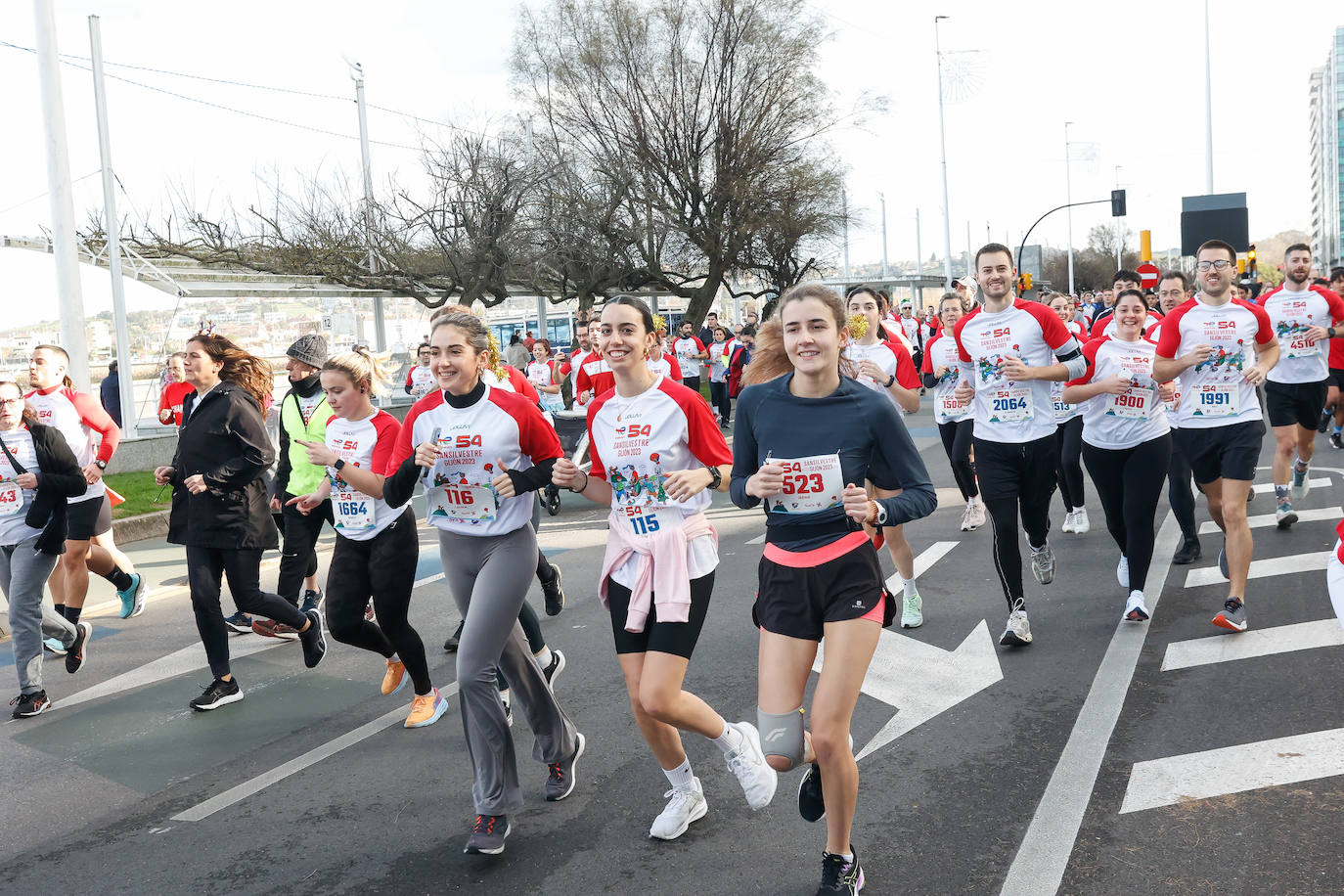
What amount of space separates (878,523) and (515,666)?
1681 mm

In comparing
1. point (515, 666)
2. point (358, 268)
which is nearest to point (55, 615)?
point (515, 666)

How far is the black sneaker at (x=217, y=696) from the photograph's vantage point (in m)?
6.08

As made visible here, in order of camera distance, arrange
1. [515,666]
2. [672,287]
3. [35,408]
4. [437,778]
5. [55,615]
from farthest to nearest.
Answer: [672,287], [35,408], [55,615], [437,778], [515,666]

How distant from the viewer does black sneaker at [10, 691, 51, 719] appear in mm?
6055

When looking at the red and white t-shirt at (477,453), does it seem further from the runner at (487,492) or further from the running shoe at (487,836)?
the running shoe at (487,836)

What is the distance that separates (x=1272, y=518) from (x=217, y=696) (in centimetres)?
804

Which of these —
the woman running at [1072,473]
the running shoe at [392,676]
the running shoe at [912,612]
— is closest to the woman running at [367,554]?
the running shoe at [392,676]

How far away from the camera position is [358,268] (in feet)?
78.6

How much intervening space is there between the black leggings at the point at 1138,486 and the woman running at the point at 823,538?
316cm

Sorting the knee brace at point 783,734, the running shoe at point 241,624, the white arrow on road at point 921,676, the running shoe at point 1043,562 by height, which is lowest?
the white arrow on road at point 921,676

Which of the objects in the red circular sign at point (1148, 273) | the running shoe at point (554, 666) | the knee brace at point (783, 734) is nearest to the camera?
the knee brace at point (783, 734)

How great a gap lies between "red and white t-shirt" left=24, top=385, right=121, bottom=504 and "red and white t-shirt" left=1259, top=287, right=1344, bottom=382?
869 cm

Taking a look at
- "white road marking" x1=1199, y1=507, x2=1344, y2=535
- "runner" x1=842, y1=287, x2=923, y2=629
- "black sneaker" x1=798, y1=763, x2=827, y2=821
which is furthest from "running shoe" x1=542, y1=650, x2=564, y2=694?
"white road marking" x1=1199, y1=507, x2=1344, y2=535

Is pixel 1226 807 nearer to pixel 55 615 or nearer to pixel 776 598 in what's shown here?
pixel 776 598
